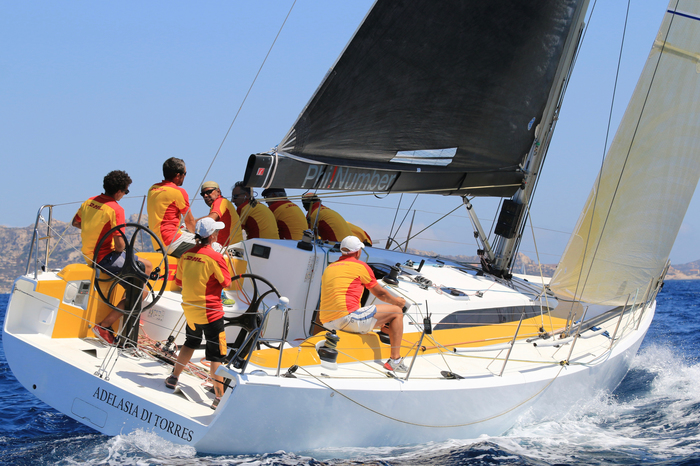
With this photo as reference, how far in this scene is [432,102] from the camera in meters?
5.21

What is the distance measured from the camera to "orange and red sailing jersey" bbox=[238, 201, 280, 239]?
17.4ft

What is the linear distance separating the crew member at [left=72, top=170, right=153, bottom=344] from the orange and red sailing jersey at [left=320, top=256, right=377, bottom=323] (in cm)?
144

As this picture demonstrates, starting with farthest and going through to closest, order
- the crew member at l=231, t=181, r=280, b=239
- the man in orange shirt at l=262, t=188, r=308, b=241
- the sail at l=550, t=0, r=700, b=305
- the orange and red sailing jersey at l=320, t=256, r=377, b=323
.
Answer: the man in orange shirt at l=262, t=188, r=308, b=241 < the sail at l=550, t=0, r=700, b=305 < the crew member at l=231, t=181, r=280, b=239 < the orange and red sailing jersey at l=320, t=256, r=377, b=323

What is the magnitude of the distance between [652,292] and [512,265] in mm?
1606

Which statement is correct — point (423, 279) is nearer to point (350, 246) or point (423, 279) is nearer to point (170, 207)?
point (350, 246)

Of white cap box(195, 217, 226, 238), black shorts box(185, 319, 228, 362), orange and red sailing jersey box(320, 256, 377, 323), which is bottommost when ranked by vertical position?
black shorts box(185, 319, 228, 362)

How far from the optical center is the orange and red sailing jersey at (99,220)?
165 inches

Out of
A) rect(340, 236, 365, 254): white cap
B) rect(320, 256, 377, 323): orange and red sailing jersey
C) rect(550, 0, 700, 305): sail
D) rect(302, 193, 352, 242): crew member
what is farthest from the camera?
rect(302, 193, 352, 242): crew member

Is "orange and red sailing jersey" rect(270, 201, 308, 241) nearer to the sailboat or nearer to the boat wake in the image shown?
the sailboat

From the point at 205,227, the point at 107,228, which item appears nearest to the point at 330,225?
the point at 107,228

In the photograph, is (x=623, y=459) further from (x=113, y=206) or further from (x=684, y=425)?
(x=113, y=206)

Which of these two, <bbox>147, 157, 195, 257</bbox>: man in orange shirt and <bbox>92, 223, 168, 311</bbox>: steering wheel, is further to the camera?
<bbox>147, 157, 195, 257</bbox>: man in orange shirt

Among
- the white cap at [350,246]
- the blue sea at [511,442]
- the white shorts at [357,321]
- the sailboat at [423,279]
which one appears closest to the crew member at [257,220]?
the sailboat at [423,279]

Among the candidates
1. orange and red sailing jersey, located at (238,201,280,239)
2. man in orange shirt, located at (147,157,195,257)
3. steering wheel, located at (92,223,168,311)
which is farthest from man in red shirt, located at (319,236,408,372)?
man in orange shirt, located at (147,157,195,257)
